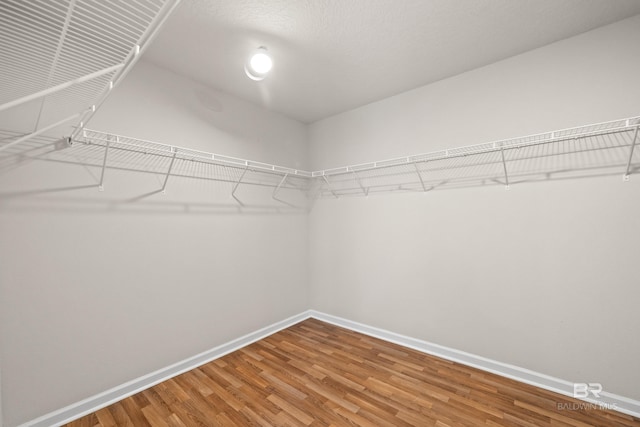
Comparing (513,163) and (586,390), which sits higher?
(513,163)

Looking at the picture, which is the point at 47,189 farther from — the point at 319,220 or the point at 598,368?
the point at 598,368

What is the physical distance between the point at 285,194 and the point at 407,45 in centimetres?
181

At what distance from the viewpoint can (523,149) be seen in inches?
77.3

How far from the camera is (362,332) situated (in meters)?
2.79

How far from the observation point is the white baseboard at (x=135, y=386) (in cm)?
157

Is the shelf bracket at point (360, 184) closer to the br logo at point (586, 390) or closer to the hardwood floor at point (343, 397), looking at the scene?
the hardwood floor at point (343, 397)

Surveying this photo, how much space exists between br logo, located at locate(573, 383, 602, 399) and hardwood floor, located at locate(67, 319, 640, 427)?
0.20 ft

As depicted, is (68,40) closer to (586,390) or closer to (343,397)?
(343,397)

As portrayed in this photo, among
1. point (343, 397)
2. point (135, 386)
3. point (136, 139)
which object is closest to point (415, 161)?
point (343, 397)

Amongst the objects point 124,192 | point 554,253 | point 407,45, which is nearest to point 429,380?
point 554,253

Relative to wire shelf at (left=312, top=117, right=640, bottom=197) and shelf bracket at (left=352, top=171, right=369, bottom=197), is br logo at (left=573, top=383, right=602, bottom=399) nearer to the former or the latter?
wire shelf at (left=312, top=117, right=640, bottom=197)

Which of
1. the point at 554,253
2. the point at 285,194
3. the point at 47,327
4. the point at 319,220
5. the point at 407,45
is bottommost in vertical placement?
the point at 47,327

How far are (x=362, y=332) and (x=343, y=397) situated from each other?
1036 mm

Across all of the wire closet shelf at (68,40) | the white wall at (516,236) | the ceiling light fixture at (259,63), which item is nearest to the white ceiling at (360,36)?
the ceiling light fixture at (259,63)
